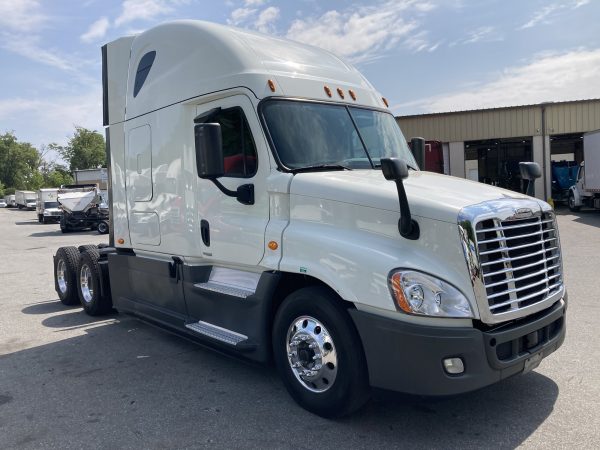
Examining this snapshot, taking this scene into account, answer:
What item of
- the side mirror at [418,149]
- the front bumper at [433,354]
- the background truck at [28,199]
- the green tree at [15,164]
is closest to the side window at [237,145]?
the front bumper at [433,354]

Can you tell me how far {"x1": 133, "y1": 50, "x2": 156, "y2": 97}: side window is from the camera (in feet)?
19.4

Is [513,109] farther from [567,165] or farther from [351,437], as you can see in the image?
[351,437]

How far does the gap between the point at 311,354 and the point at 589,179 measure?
77.6 ft

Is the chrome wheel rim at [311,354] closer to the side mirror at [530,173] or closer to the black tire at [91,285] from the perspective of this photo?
the side mirror at [530,173]

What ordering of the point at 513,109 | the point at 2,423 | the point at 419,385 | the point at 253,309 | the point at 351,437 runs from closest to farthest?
the point at 419,385
the point at 351,437
the point at 2,423
the point at 253,309
the point at 513,109

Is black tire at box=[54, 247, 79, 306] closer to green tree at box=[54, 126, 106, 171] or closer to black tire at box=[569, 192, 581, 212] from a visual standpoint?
black tire at box=[569, 192, 581, 212]

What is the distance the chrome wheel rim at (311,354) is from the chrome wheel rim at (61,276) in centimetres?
562

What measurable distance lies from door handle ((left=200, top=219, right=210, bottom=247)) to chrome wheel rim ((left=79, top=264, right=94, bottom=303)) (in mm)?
3321

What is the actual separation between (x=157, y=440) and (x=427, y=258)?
2280 mm

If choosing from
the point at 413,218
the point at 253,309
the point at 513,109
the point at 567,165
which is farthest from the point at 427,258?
the point at 567,165

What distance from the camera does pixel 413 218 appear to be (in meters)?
3.52

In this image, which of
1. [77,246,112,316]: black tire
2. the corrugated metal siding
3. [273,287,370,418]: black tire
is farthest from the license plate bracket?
the corrugated metal siding

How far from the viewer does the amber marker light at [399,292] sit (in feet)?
11.0

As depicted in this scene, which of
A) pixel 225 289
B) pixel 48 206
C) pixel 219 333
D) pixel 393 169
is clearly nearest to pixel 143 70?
pixel 225 289
